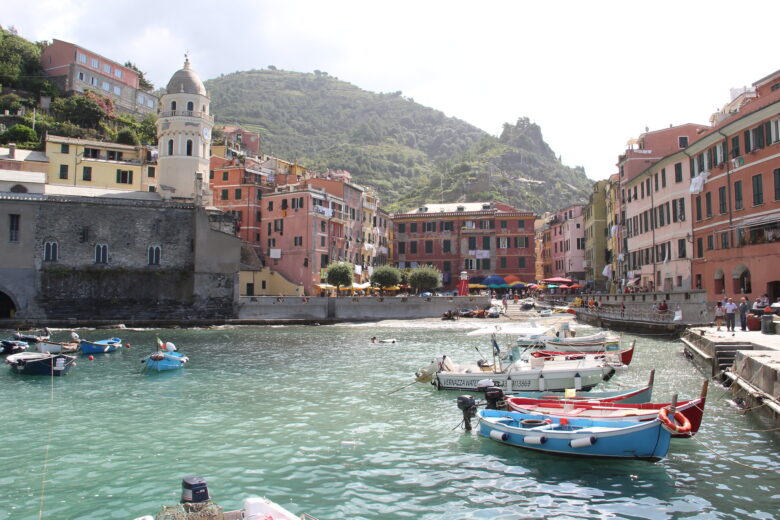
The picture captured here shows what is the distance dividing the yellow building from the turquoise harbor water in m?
46.9

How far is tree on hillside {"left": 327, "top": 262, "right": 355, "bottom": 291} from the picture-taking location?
6059cm

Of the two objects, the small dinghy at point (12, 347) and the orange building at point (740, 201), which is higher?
the orange building at point (740, 201)

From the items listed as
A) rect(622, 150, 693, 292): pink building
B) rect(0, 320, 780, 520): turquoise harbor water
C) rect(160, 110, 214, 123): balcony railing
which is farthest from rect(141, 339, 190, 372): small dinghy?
rect(160, 110, 214, 123): balcony railing

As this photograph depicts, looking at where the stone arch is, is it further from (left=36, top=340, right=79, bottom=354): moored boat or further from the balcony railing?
(left=36, top=340, right=79, bottom=354): moored boat

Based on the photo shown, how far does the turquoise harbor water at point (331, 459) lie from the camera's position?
1002cm

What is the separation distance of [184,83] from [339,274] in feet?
88.2

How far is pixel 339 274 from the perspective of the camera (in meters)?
60.6

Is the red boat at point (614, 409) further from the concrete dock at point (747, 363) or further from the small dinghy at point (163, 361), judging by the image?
the small dinghy at point (163, 361)

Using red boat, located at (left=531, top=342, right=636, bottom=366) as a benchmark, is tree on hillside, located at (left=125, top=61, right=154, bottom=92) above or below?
above

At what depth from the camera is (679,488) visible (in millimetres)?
10602

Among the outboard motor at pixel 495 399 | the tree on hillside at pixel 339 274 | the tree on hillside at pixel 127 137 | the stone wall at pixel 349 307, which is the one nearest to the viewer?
the outboard motor at pixel 495 399

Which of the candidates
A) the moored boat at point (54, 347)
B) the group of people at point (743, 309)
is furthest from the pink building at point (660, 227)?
the moored boat at point (54, 347)

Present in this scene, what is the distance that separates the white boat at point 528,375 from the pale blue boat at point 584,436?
542 cm

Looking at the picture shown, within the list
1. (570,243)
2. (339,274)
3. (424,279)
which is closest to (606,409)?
(339,274)
